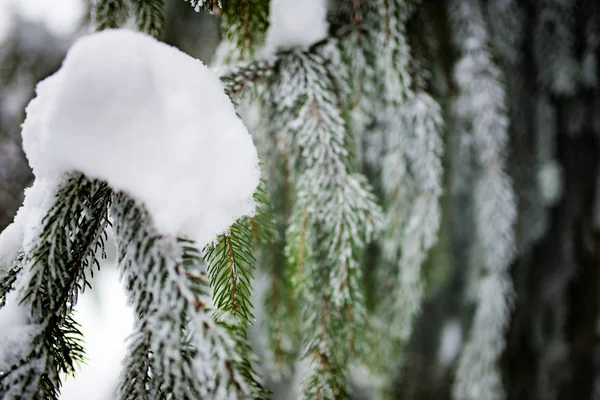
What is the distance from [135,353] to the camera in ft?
1.55

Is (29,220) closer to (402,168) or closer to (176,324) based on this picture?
(176,324)

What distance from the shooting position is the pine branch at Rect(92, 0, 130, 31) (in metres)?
0.67

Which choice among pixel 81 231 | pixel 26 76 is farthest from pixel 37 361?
pixel 26 76

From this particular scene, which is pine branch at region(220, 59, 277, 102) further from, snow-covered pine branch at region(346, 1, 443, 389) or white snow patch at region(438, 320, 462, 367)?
white snow patch at region(438, 320, 462, 367)

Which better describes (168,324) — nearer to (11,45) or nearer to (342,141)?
(342,141)

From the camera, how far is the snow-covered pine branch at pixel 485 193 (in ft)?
3.29

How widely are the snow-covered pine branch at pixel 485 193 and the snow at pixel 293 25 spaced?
49 centimetres

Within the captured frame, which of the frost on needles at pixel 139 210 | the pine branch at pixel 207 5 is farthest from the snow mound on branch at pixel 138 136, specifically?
the pine branch at pixel 207 5

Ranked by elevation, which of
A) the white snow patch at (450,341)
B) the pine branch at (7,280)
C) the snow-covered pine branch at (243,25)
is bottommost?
the pine branch at (7,280)

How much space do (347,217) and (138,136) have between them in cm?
38

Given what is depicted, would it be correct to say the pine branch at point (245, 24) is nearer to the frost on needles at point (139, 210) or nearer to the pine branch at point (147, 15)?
the pine branch at point (147, 15)

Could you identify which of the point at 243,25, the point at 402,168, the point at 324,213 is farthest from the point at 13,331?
the point at 402,168

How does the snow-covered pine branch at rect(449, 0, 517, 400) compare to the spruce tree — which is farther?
the snow-covered pine branch at rect(449, 0, 517, 400)

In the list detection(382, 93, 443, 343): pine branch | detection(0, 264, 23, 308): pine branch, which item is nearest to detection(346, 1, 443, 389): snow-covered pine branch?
detection(382, 93, 443, 343): pine branch
